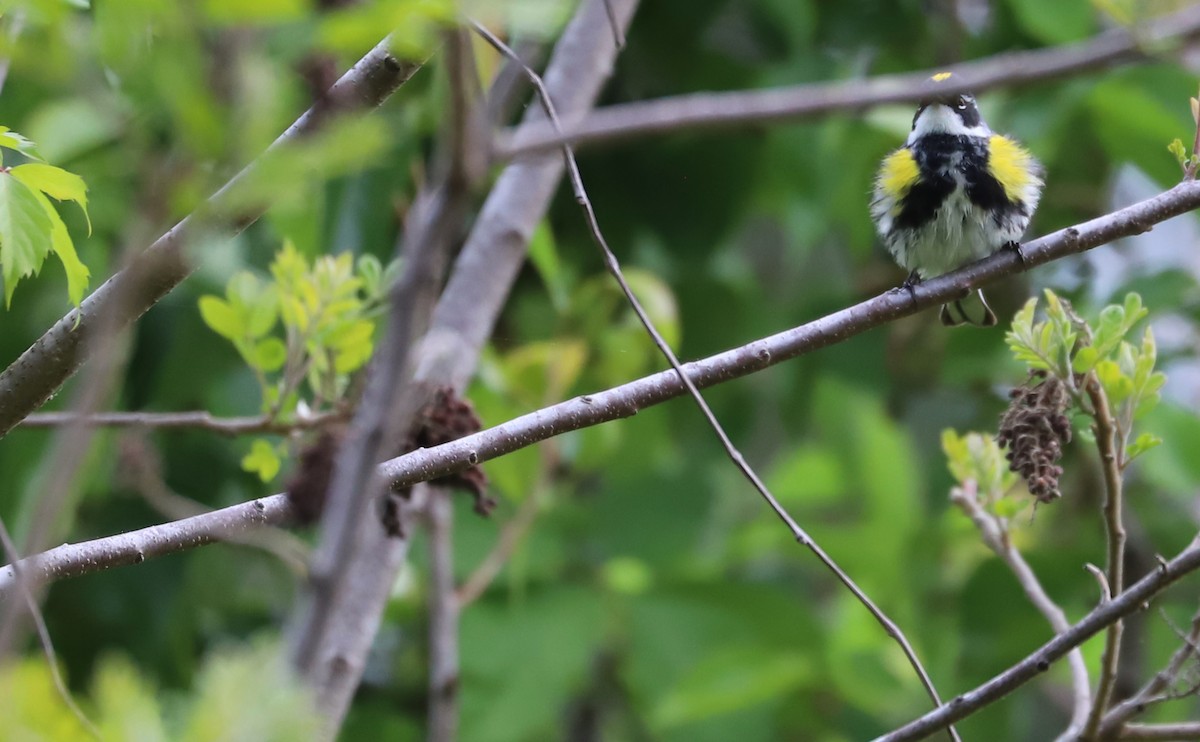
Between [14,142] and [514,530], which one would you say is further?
[514,530]

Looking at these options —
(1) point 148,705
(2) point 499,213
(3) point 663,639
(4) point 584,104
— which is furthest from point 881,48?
(1) point 148,705

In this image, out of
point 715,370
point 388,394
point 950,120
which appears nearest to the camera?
point 388,394

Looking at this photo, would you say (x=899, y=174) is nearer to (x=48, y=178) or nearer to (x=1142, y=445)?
(x=1142, y=445)

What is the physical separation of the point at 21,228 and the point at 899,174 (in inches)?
72.8

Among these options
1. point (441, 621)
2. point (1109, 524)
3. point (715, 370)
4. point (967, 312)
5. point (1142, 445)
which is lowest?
point (1109, 524)

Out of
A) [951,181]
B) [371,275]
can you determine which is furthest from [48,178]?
[951,181]

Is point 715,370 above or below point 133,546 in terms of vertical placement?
above

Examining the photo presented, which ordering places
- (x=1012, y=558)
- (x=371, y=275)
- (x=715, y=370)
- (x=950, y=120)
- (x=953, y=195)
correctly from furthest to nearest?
(x=950, y=120) → (x=953, y=195) → (x=371, y=275) → (x=1012, y=558) → (x=715, y=370)

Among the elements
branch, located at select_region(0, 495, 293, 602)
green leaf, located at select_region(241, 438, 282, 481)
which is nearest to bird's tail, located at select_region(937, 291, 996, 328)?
green leaf, located at select_region(241, 438, 282, 481)

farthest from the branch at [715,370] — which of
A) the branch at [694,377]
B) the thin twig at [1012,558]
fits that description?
the thin twig at [1012,558]

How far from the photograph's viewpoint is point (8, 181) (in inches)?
54.1

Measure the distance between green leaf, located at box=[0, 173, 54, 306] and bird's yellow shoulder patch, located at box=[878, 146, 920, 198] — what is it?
5.85ft

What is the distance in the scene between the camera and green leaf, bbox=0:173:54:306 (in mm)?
1354

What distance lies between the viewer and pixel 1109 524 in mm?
1497
